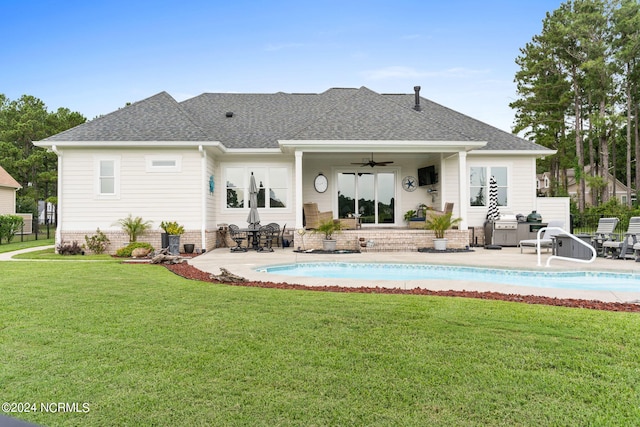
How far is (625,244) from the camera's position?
9898 millimetres

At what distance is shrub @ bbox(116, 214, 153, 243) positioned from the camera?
42.7ft

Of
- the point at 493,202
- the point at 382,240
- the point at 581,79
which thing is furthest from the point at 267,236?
the point at 581,79

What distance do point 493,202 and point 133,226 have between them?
462 inches

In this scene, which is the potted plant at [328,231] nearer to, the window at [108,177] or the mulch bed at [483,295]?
the mulch bed at [483,295]

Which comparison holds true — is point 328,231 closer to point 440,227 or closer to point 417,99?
point 440,227

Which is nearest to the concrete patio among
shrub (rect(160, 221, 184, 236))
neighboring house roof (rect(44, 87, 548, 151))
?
shrub (rect(160, 221, 184, 236))

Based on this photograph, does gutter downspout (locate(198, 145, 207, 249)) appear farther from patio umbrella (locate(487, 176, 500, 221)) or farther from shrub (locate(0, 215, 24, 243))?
patio umbrella (locate(487, 176, 500, 221))

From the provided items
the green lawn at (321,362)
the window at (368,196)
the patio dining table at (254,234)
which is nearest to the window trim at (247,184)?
the patio dining table at (254,234)

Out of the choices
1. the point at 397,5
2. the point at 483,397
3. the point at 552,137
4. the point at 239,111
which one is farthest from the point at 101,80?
the point at 552,137

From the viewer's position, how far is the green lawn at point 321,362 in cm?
261

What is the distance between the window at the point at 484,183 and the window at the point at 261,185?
674 cm

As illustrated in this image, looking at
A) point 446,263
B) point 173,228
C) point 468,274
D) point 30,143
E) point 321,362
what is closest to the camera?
point 321,362

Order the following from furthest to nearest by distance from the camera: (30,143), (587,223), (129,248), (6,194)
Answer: (30,143) < (6,194) < (587,223) < (129,248)

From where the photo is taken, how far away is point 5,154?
31.5m
